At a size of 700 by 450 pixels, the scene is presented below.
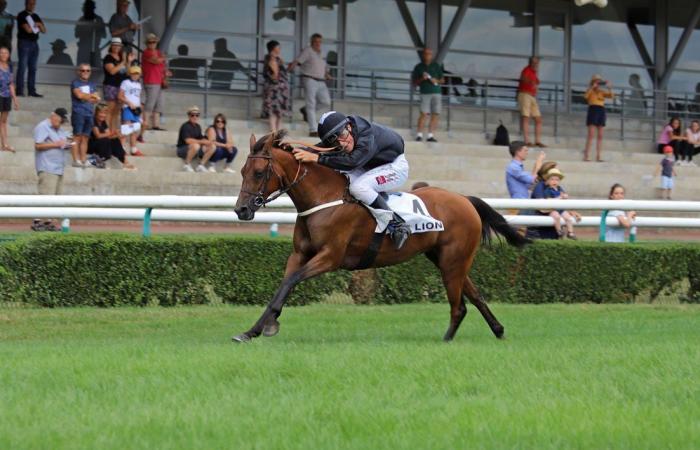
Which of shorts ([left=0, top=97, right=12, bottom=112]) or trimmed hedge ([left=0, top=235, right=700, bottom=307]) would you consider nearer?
trimmed hedge ([left=0, top=235, right=700, bottom=307])

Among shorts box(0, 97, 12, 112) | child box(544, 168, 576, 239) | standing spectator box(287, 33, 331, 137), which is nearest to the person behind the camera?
child box(544, 168, 576, 239)

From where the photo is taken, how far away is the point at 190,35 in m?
22.3

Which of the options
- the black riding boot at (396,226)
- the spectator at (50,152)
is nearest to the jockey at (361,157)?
the black riding boot at (396,226)

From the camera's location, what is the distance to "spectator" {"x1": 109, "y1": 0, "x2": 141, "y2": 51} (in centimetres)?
1991

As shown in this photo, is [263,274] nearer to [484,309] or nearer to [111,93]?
[484,309]

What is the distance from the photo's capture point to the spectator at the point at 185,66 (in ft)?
72.0

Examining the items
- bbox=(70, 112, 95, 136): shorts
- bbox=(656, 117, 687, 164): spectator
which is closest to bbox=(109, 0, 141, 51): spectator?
bbox=(70, 112, 95, 136): shorts

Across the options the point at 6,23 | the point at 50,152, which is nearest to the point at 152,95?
the point at 6,23

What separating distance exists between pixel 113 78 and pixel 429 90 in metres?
5.65

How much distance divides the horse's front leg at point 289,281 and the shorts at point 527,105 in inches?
530

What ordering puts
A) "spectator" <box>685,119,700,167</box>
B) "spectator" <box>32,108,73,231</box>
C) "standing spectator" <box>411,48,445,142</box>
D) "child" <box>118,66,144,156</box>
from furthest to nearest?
"spectator" <box>685,119,700,167</box> → "standing spectator" <box>411,48,445,142</box> → "child" <box>118,66,144,156</box> → "spectator" <box>32,108,73,231</box>

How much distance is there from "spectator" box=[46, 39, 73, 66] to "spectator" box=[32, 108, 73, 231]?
240 inches

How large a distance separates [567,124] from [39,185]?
1236cm

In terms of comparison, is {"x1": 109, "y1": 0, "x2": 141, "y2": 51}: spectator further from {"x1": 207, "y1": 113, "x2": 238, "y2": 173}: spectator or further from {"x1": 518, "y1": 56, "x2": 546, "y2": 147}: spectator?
{"x1": 518, "y1": 56, "x2": 546, "y2": 147}: spectator
